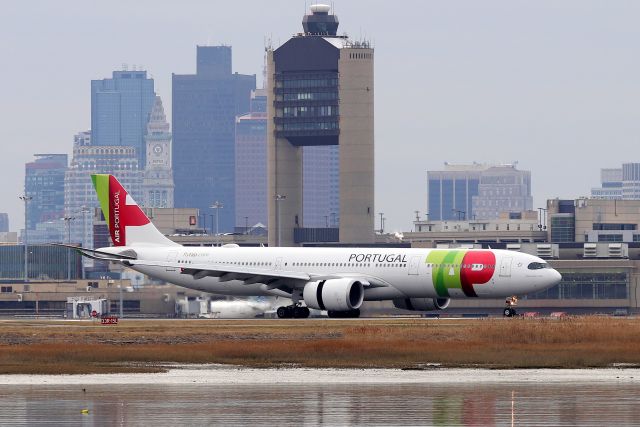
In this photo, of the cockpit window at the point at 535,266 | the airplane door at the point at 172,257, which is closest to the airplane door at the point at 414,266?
the cockpit window at the point at 535,266

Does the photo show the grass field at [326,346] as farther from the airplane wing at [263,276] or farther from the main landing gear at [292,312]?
the main landing gear at [292,312]

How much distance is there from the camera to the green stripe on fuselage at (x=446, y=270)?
3590 inches

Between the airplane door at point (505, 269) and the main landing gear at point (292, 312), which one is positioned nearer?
the airplane door at point (505, 269)

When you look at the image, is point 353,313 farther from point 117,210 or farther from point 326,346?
point 326,346

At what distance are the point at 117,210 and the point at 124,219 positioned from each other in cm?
103

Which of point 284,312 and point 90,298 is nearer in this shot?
point 284,312

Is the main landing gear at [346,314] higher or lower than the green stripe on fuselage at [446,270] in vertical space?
lower

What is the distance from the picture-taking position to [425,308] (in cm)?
9631

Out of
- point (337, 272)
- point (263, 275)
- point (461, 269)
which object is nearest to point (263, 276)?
point (263, 275)

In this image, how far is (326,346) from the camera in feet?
199

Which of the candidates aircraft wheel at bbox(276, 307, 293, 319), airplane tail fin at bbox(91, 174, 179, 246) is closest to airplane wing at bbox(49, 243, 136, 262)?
airplane tail fin at bbox(91, 174, 179, 246)

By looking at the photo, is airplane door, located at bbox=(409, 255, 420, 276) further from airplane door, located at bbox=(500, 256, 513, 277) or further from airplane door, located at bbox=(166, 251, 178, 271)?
airplane door, located at bbox=(166, 251, 178, 271)

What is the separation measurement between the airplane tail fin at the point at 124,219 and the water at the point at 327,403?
2129 inches

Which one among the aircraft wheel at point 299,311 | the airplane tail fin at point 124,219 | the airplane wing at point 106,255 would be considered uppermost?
the airplane tail fin at point 124,219
